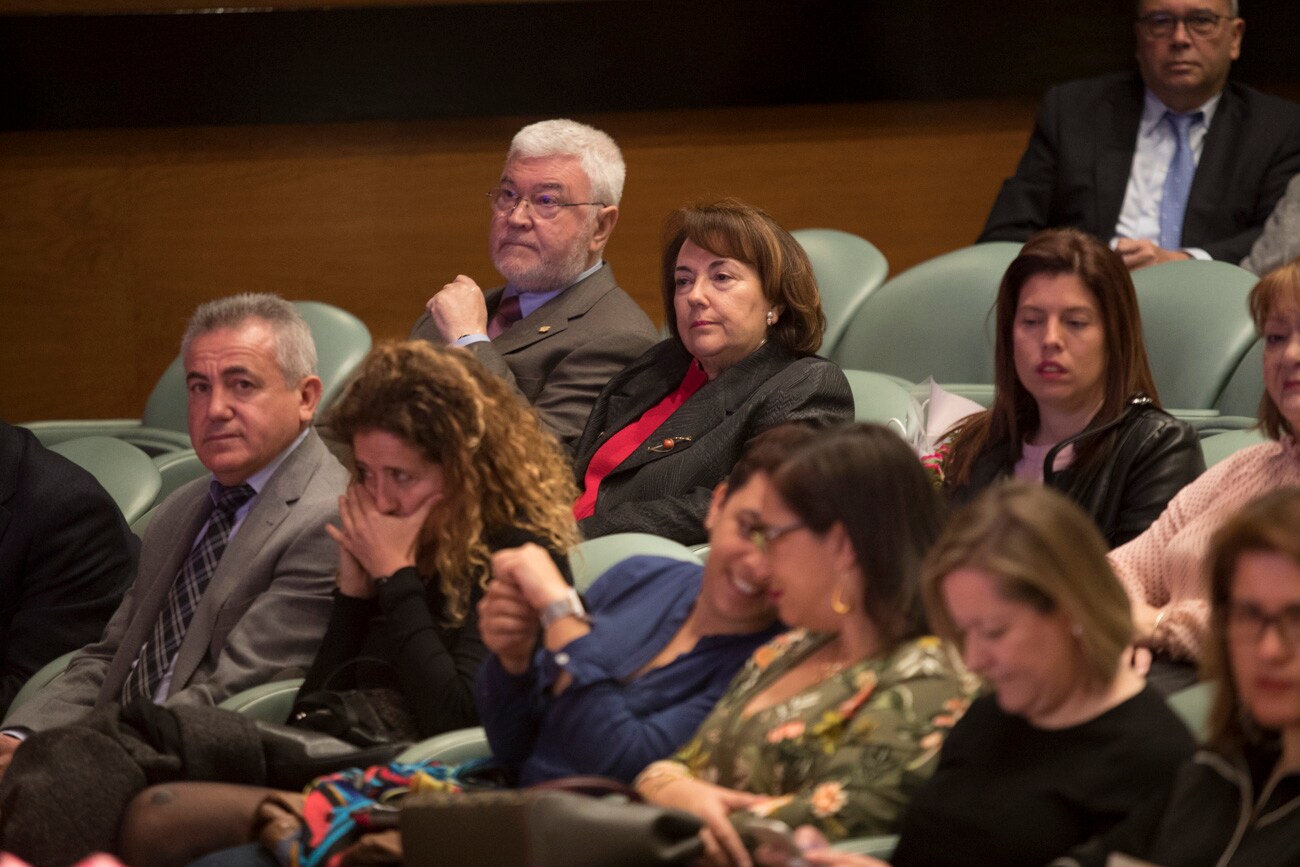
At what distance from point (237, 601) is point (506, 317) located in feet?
4.33

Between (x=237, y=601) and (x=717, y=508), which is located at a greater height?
(x=717, y=508)

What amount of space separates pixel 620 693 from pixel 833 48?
368 centimetres

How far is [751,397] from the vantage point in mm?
3354

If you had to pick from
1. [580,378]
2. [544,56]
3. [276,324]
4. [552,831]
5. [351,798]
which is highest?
[544,56]

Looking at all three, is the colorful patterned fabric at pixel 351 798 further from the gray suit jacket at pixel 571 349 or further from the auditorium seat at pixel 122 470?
the auditorium seat at pixel 122 470

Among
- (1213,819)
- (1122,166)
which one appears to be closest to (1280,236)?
(1122,166)

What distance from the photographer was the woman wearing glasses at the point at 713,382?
330cm

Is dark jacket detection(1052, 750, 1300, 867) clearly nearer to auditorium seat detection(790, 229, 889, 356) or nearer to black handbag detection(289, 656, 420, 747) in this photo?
black handbag detection(289, 656, 420, 747)

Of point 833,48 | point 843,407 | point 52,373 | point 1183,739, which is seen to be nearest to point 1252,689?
point 1183,739

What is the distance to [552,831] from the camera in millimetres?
1940

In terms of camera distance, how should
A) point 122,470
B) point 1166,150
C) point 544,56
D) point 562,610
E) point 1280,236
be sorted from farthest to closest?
point 544,56 < point 1166,150 < point 1280,236 < point 122,470 < point 562,610

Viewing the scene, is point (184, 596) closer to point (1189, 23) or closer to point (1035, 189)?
point (1035, 189)

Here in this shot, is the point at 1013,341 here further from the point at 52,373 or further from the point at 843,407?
the point at 52,373

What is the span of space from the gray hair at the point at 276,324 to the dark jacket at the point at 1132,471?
4.15 feet
